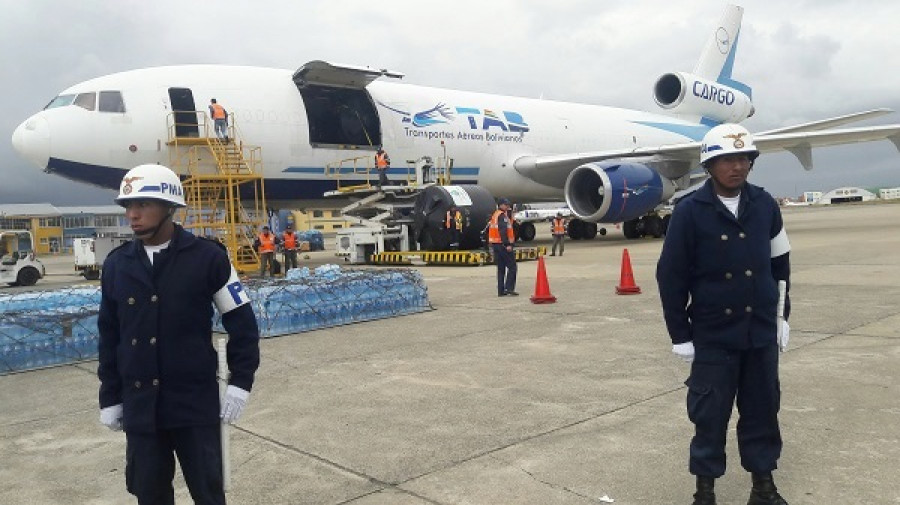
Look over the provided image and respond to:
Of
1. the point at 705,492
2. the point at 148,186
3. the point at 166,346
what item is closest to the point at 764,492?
the point at 705,492

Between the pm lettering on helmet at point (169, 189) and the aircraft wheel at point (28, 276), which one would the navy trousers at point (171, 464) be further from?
the aircraft wheel at point (28, 276)

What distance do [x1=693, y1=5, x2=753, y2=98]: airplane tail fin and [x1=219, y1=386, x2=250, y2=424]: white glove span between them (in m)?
26.9

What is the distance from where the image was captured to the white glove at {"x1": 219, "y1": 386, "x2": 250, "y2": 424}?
254 centimetres

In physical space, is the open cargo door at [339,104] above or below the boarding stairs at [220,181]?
above

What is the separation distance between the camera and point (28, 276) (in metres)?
16.2

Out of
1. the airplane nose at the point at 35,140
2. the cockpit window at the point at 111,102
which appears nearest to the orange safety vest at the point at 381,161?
the cockpit window at the point at 111,102

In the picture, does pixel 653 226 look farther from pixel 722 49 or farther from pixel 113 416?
pixel 113 416

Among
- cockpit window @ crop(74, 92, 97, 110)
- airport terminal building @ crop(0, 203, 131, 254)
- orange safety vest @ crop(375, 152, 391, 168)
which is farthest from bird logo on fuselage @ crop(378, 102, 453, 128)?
airport terminal building @ crop(0, 203, 131, 254)

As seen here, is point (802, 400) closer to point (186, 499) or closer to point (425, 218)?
point (186, 499)

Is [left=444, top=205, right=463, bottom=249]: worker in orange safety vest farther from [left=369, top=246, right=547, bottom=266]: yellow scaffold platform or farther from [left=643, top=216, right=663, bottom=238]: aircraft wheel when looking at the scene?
[left=643, top=216, right=663, bottom=238]: aircraft wheel

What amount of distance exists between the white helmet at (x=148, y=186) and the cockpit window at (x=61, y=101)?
13.2 metres

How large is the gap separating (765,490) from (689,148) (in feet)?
59.5

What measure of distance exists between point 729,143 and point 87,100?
13.9 metres

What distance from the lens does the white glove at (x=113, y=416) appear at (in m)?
2.54
